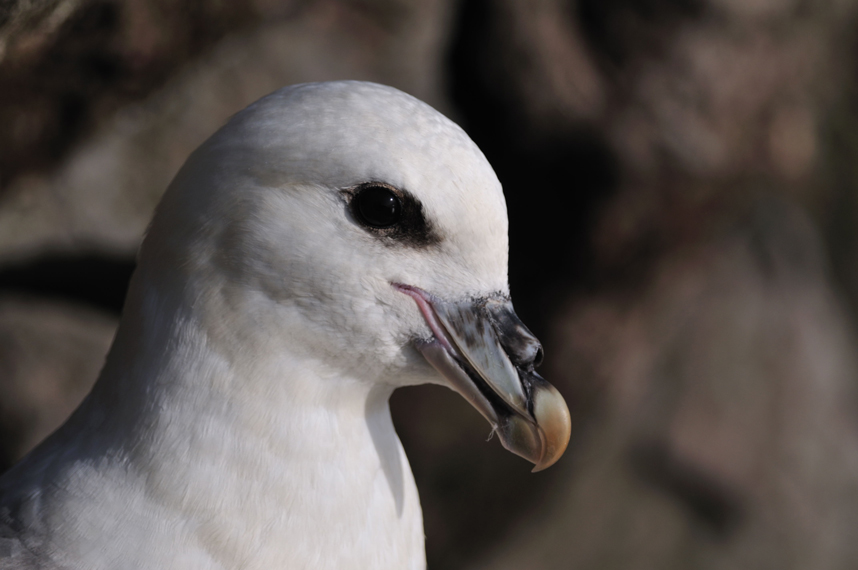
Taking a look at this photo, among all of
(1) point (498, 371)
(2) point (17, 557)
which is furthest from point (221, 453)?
(1) point (498, 371)

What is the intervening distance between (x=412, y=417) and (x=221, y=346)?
2121mm

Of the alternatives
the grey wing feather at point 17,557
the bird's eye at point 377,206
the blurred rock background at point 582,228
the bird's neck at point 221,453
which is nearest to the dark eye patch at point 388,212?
the bird's eye at point 377,206

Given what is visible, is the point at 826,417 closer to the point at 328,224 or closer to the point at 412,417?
the point at 412,417

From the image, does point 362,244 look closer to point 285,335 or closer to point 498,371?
point 285,335

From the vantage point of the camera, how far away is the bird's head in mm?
1249

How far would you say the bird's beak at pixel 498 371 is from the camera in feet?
4.20

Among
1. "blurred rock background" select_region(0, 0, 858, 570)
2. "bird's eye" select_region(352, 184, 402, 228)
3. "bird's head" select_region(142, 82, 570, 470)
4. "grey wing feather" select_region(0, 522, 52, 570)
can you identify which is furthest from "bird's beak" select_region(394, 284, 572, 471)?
"blurred rock background" select_region(0, 0, 858, 570)

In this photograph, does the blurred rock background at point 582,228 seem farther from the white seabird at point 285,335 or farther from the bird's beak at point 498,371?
the bird's beak at point 498,371

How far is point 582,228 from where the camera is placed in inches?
124

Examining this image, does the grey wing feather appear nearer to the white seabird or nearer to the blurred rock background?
the white seabird

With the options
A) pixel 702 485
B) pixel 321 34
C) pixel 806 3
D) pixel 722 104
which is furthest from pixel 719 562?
pixel 321 34

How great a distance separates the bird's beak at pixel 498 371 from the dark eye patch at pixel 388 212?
0.29ft

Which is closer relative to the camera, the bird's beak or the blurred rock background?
the bird's beak

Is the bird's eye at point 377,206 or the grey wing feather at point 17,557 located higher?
the bird's eye at point 377,206
